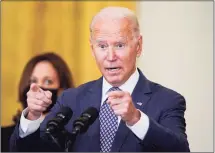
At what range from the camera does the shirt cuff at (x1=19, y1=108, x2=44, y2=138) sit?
1.47m

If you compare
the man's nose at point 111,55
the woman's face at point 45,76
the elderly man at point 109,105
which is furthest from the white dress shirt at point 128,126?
the woman's face at point 45,76

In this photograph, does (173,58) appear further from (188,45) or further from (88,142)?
(88,142)

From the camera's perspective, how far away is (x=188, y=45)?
2.48 m

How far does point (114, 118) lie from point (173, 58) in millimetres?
1039

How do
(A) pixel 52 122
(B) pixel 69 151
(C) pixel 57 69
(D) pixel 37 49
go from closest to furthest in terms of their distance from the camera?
(A) pixel 52 122, (B) pixel 69 151, (C) pixel 57 69, (D) pixel 37 49

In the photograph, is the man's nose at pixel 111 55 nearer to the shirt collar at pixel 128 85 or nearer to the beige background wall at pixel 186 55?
the shirt collar at pixel 128 85

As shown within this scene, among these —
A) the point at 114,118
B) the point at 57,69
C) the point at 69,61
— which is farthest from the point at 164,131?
the point at 69,61

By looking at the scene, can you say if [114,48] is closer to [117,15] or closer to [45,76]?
[117,15]

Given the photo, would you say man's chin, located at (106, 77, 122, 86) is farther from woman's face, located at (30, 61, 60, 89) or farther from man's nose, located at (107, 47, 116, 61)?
woman's face, located at (30, 61, 60, 89)

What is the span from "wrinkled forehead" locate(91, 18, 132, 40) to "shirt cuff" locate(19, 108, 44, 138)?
1.10 feet

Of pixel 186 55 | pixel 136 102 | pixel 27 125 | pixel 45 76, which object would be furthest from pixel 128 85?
pixel 186 55

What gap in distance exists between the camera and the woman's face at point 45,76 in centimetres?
227

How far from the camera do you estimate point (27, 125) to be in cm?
147

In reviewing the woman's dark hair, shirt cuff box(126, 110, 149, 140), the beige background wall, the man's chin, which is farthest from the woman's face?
shirt cuff box(126, 110, 149, 140)
